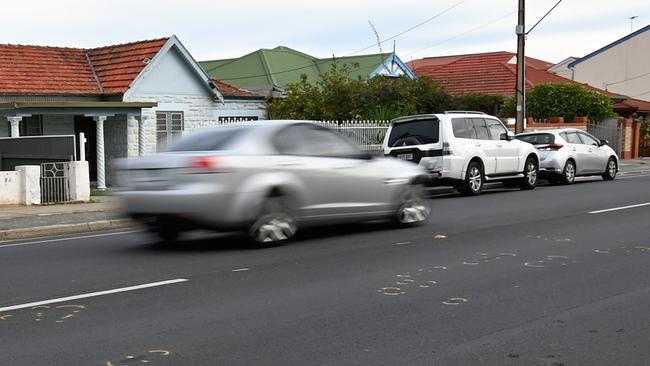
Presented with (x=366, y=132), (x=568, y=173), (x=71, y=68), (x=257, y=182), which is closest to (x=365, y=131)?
(x=366, y=132)

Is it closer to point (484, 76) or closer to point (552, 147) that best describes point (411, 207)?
point (552, 147)

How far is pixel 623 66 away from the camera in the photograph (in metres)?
50.3

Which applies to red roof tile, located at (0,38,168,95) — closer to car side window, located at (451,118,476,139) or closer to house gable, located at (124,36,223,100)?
house gable, located at (124,36,223,100)

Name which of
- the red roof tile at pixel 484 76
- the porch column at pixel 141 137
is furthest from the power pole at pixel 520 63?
the red roof tile at pixel 484 76

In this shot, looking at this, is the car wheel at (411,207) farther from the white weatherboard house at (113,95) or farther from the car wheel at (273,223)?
the white weatherboard house at (113,95)

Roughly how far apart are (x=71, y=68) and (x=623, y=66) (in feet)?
123

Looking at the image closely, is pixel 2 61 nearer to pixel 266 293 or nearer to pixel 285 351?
pixel 266 293

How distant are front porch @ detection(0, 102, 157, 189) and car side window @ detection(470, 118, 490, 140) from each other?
9395 mm

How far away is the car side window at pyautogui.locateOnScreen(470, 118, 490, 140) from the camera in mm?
18109

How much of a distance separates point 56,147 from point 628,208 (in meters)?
12.0

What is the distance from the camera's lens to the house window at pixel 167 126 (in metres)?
24.7

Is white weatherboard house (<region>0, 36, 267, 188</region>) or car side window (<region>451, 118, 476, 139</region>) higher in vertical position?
white weatherboard house (<region>0, 36, 267, 188</region>)

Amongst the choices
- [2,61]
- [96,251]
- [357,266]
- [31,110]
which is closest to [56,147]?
[31,110]

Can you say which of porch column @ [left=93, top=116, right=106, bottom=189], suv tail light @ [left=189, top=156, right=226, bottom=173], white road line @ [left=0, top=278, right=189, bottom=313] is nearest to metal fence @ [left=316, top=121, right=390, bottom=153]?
porch column @ [left=93, top=116, right=106, bottom=189]
